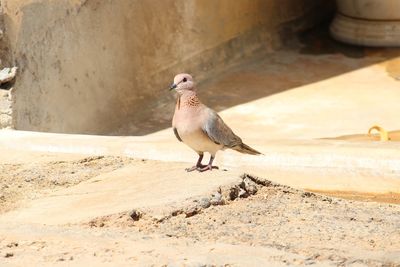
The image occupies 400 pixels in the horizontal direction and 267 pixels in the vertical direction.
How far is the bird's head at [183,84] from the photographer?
5.26m

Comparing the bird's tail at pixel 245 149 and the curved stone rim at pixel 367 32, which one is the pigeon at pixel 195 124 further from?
the curved stone rim at pixel 367 32

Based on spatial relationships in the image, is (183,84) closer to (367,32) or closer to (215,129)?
(215,129)

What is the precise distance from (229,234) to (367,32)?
7.31m

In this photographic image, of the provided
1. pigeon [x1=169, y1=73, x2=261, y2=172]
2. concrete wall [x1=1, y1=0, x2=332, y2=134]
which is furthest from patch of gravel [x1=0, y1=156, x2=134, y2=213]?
concrete wall [x1=1, y1=0, x2=332, y2=134]

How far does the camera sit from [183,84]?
17.3 ft

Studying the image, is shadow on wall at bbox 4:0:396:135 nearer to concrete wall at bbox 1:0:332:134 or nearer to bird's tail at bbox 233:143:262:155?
concrete wall at bbox 1:0:332:134

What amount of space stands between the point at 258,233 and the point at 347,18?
739cm

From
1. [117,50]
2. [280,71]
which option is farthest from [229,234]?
[280,71]

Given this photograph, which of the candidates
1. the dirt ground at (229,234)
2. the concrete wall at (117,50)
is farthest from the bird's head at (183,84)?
the concrete wall at (117,50)

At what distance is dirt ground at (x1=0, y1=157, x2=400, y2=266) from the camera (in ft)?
12.9

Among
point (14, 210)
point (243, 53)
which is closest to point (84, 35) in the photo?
point (243, 53)

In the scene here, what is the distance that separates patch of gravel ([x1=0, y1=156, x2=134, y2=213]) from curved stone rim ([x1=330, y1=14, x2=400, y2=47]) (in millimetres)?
6115

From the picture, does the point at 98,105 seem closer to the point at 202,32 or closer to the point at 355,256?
the point at 202,32

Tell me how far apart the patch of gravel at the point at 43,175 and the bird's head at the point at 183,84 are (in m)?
0.47
